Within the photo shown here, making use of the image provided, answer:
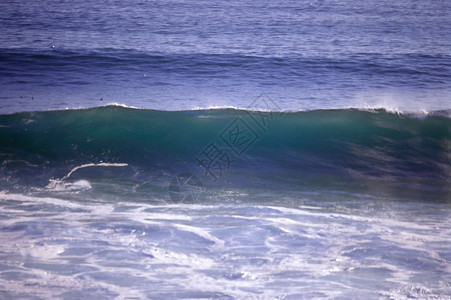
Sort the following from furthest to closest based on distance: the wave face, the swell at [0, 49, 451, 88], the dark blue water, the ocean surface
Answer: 1. the swell at [0, 49, 451, 88]
2. the dark blue water
3. the wave face
4. the ocean surface

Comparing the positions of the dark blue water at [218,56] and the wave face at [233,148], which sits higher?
the dark blue water at [218,56]

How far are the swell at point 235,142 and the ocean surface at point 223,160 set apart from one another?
4cm

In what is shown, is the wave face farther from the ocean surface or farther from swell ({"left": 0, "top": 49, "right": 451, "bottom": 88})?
swell ({"left": 0, "top": 49, "right": 451, "bottom": 88})

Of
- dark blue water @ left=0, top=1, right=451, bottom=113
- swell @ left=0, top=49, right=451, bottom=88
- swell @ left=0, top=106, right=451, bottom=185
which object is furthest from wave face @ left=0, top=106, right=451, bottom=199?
swell @ left=0, top=49, right=451, bottom=88

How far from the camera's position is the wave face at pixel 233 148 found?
672 cm

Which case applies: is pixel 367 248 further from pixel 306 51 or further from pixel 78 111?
pixel 306 51

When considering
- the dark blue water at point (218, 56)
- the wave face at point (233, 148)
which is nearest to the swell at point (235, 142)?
the wave face at point (233, 148)

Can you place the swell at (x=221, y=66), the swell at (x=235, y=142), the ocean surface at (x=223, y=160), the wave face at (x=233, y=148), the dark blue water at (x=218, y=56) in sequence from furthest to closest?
the swell at (x=221, y=66)
the dark blue water at (x=218, y=56)
the swell at (x=235, y=142)
the wave face at (x=233, y=148)
the ocean surface at (x=223, y=160)

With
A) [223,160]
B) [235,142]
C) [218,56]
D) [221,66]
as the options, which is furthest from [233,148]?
[218,56]

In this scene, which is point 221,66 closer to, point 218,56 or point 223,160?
point 218,56

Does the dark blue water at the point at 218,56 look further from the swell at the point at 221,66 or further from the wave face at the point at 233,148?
the wave face at the point at 233,148

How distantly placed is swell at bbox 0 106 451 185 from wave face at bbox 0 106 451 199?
0.06 ft

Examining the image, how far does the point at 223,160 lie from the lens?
296 inches

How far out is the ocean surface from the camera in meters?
4.22
